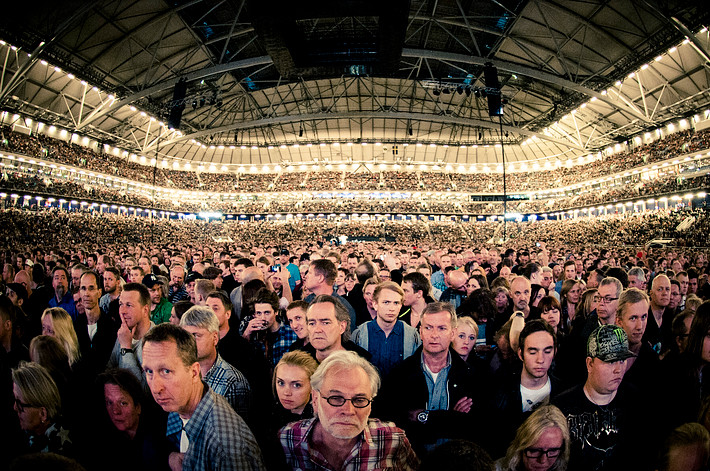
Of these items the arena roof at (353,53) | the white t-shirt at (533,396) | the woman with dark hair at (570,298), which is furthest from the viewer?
the arena roof at (353,53)

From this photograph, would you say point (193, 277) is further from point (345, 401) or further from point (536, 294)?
point (345, 401)

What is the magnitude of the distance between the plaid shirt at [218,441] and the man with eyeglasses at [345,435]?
182 millimetres

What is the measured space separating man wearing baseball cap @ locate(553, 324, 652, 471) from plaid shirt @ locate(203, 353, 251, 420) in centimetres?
213

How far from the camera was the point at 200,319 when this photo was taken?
301 centimetres

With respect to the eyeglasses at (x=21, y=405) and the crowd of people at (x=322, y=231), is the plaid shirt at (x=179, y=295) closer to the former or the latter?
the eyeglasses at (x=21, y=405)

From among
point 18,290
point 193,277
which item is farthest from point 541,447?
point 193,277

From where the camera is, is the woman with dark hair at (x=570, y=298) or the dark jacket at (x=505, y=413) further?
the woman with dark hair at (x=570, y=298)

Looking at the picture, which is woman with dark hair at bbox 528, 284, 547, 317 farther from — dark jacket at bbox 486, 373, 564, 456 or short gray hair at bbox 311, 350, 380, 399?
short gray hair at bbox 311, 350, 380, 399

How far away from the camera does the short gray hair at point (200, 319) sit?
117 inches

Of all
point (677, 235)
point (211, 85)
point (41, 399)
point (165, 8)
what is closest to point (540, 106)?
point (677, 235)

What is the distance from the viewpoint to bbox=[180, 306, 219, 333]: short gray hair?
298 cm

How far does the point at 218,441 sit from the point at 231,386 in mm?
926

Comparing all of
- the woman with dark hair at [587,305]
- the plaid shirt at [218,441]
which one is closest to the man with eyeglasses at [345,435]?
the plaid shirt at [218,441]

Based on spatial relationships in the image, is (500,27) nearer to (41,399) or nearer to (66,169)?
(41,399)
